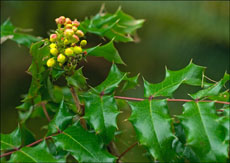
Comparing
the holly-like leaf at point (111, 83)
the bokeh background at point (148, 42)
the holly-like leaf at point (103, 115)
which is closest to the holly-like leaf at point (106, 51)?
the holly-like leaf at point (111, 83)

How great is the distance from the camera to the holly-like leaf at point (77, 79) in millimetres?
822

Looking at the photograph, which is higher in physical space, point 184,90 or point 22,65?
point 22,65

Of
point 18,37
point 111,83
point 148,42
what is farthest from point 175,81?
point 148,42

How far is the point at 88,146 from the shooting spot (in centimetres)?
78

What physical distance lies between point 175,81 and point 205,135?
0.20 m

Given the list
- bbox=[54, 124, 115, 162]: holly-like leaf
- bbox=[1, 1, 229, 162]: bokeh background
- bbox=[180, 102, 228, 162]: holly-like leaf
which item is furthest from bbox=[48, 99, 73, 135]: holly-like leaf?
bbox=[1, 1, 229, 162]: bokeh background

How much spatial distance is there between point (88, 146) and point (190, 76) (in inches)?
12.7

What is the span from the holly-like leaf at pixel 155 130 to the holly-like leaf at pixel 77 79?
180mm

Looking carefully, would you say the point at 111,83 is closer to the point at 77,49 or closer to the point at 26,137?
the point at 77,49

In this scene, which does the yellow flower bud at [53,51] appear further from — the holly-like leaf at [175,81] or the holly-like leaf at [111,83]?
the holly-like leaf at [175,81]

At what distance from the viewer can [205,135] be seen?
0.67m

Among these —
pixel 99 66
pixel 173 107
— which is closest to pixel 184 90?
pixel 173 107

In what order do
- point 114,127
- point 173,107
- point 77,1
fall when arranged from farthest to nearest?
point 77,1, point 173,107, point 114,127

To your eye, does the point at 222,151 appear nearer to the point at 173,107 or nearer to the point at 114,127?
the point at 114,127
